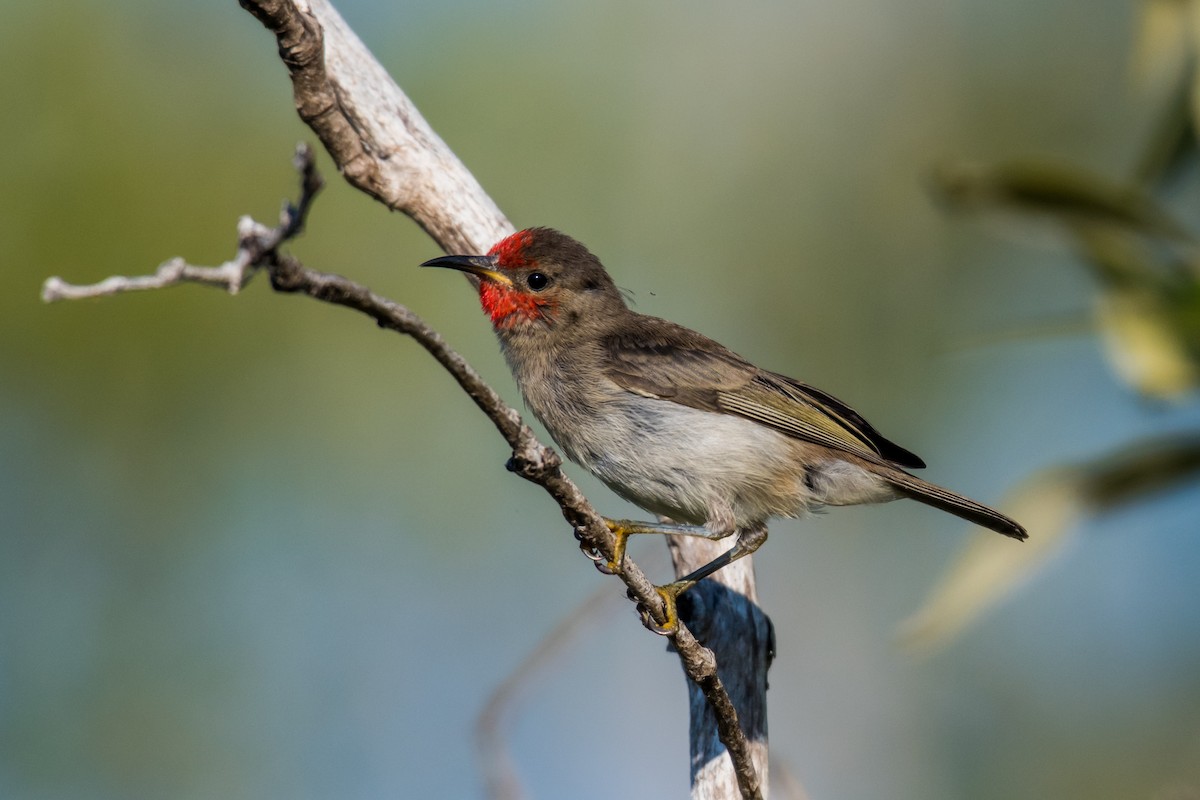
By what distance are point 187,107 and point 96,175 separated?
0.77 metres

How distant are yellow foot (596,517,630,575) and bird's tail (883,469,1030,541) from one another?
3.94 ft

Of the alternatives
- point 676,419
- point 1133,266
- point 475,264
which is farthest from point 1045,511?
point 475,264

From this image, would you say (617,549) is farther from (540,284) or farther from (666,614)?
(540,284)

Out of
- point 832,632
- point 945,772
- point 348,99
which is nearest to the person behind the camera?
point 348,99

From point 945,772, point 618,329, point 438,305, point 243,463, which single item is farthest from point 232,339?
point 945,772

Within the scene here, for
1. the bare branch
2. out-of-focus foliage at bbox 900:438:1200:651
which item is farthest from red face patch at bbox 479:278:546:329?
out-of-focus foliage at bbox 900:438:1200:651

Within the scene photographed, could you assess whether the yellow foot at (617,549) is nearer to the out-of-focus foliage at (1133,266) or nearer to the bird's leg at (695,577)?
the bird's leg at (695,577)

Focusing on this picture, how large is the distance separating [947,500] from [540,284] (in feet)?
6.24

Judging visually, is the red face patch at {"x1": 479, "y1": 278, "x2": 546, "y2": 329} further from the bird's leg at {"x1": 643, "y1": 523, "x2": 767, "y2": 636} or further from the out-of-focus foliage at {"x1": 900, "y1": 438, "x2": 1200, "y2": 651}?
the out-of-focus foliage at {"x1": 900, "y1": 438, "x2": 1200, "y2": 651}

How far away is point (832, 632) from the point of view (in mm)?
9242

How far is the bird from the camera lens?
4.75 metres

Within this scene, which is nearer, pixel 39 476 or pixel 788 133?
pixel 39 476

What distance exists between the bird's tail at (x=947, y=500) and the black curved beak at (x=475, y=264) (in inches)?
68.1

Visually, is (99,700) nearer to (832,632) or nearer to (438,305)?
(438,305)
